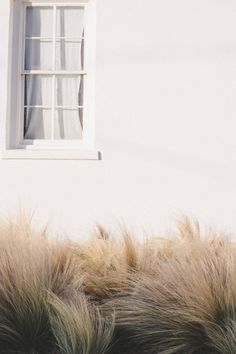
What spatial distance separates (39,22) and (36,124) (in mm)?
1338

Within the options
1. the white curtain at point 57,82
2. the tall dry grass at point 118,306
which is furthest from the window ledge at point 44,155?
the tall dry grass at point 118,306

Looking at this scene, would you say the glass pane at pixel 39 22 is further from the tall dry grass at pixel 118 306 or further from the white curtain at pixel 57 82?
the tall dry grass at pixel 118 306

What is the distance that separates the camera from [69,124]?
309 inches

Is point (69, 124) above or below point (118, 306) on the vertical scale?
above

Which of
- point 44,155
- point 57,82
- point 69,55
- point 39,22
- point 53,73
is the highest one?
point 39,22

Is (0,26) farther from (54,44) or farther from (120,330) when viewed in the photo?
(120,330)

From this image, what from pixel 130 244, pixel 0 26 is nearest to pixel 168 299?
pixel 130 244

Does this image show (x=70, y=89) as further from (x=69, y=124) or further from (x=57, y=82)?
(x=69, y=124)

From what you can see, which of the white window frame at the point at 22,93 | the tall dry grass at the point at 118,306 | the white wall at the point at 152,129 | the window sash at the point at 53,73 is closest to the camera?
the tall dry grass at the point at 118,306

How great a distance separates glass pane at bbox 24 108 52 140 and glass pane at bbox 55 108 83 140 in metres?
0.11

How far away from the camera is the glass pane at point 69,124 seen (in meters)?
7.84

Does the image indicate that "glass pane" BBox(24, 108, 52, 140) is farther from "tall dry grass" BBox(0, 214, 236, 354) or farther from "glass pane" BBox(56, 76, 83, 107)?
"tall dry grass" BBox(0, 214, 236, 354)

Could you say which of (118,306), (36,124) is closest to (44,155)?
(36,124)

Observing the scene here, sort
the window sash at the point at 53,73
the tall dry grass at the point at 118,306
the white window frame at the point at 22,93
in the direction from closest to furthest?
the tall dry grass at the point at 118,306, the white window frame at the point at 22,93, the window sash at the point at 53,73
